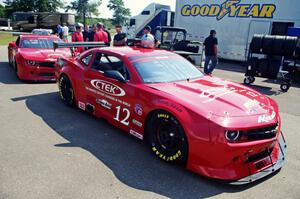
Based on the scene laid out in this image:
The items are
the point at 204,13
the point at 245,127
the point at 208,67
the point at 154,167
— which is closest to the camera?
the point at 245,127

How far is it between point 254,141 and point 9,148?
11.2 ft

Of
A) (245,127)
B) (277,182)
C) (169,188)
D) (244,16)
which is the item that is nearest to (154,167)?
(169,188)

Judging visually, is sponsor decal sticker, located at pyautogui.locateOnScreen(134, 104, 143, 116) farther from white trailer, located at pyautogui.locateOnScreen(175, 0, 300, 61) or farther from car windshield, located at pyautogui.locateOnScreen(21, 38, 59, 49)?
white trailer, located at pyautogui.locateOnScreen(175, 0, 300, 61)

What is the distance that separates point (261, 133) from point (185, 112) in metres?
0.95

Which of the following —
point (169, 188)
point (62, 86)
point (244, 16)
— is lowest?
point (169, 188)

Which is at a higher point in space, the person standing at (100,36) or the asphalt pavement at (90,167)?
the person standing at (100,36)

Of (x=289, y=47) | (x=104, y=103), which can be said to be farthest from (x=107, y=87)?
(x=289, y=47)

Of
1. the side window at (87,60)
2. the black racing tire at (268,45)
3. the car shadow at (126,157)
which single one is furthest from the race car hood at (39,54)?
the black racing tire at (268,45)

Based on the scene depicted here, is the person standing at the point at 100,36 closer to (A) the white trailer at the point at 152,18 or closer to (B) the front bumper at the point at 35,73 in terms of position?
(B) the front bumper at the point at 35,73

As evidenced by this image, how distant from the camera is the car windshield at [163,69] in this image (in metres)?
4.46

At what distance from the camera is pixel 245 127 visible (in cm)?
329

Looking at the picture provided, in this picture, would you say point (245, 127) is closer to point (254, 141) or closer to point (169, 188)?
point (254, 141)

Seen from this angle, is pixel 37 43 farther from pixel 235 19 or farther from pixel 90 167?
pixel 235 19

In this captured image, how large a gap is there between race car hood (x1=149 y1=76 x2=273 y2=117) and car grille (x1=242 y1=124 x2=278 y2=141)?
0.75ft
